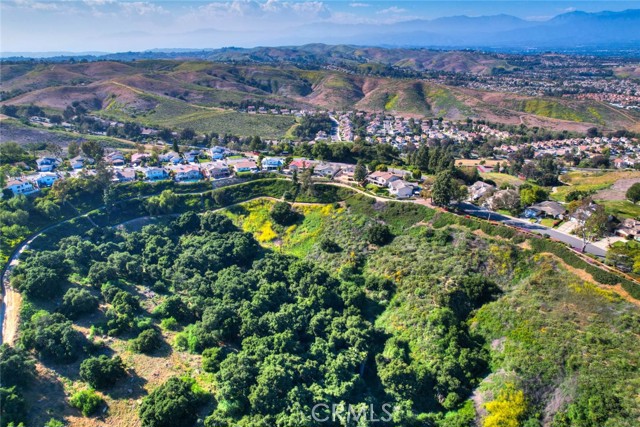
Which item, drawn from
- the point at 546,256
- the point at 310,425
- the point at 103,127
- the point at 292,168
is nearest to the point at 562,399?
the point at 546,256

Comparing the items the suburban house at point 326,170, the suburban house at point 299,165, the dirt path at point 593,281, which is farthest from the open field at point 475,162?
the dirt path at point 593,281

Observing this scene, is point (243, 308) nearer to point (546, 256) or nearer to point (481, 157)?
point (546, 256)

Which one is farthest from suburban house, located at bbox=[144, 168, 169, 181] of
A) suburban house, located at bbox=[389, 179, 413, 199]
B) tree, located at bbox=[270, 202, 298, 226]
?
suburban house, located at bbox=[389, 179, 413, 199]

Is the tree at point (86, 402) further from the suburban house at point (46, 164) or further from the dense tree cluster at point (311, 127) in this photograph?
the dense tree cluster at point (311, 127)

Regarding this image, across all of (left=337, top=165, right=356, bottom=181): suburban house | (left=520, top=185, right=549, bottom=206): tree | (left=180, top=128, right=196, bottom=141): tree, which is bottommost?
(left=520, top=185, right=549, bottom=206): tree

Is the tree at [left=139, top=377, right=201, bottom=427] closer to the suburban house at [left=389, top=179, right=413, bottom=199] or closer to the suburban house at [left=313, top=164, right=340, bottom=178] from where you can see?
the suburban house at [left=389, top=179, right=413, bottom=199]
